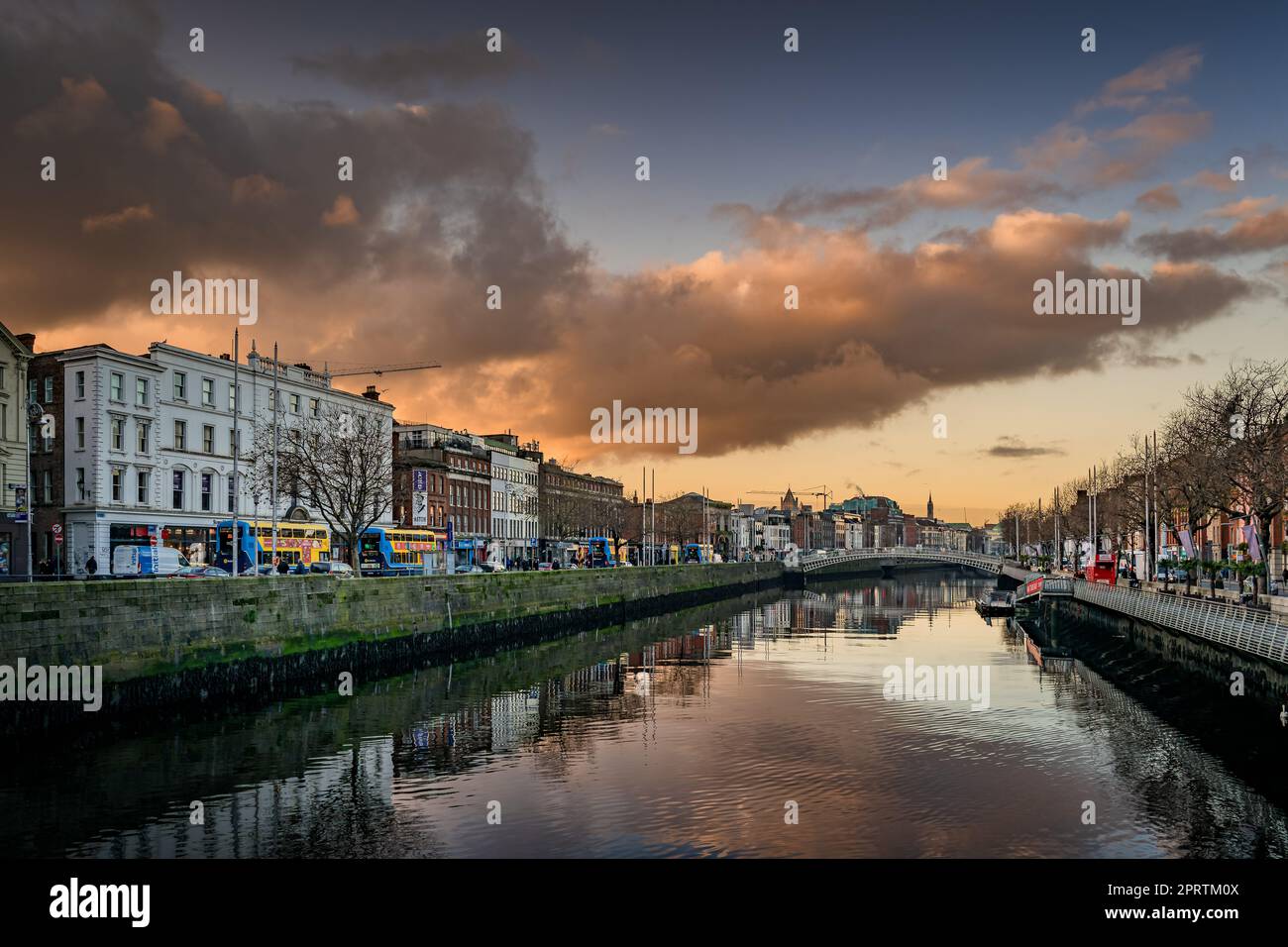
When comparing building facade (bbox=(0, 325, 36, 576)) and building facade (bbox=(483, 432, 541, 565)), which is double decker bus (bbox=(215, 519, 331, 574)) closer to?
building facade (bbox=(0, 325, 36, 576))

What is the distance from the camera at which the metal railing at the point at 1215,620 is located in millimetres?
32188

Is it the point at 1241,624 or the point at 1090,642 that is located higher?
the point at 1241,624

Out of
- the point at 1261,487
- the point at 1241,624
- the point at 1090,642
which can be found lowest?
the point at 1090,642

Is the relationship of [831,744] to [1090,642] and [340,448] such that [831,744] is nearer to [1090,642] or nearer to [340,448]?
[1090,642]

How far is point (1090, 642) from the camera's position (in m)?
63.2

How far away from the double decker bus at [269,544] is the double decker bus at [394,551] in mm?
6394

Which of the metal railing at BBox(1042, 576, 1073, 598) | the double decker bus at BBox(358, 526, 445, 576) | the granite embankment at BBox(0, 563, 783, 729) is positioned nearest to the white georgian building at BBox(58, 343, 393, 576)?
the double decker bus at BBox(358, 526, 445, 576)

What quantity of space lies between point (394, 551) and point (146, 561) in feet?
71.9

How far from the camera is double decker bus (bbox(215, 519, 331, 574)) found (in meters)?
66.0

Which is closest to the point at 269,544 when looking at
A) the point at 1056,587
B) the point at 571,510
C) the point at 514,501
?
the point at 1056,587

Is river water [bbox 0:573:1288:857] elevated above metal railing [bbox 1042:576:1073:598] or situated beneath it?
situated beneath

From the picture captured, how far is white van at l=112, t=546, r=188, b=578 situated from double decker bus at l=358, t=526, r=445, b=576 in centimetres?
1537
